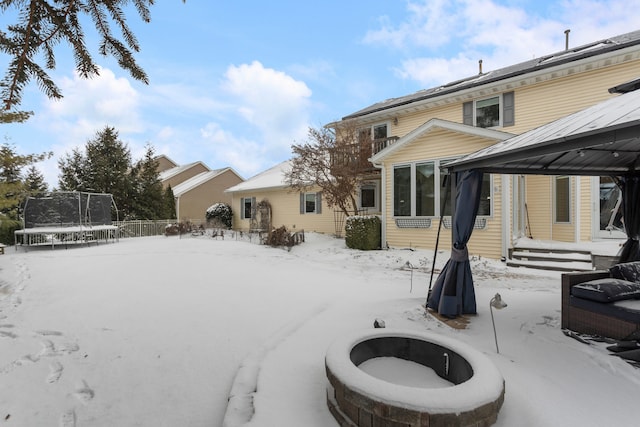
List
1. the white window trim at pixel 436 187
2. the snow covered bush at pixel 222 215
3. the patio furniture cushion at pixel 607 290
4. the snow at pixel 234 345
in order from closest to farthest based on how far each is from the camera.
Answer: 1. the snow at pixel 234 345
2. the patio furniture cushion at pixel 607 290
3. the white window trim at pixel 436 187
4. the snow covered bush at pixel 222 215

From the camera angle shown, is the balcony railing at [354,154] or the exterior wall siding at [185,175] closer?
the balcony railing at [354,154]

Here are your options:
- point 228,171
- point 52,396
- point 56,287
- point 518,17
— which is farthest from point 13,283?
point 228,171

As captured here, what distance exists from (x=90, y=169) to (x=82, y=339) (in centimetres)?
1717

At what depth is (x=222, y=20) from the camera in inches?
114

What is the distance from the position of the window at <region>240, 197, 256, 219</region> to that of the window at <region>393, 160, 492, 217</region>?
9604mm

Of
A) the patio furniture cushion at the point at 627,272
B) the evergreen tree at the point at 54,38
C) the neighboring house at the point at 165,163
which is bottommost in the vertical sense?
the patio furniture cushion at the point at 627,272

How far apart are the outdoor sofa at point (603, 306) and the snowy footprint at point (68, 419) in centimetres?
503

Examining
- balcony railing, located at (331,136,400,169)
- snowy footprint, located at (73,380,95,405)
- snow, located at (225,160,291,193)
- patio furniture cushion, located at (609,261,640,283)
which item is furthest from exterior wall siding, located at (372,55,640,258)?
snowy footprint, located at (73,380,95,405)

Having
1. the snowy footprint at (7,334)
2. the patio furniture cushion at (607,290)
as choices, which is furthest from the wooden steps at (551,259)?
the snowy footprint at (7,334)

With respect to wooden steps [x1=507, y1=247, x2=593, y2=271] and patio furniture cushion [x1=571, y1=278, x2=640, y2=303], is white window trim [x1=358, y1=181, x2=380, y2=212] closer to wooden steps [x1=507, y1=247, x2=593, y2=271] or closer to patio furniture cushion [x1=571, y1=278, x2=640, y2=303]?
wooden steps [x1=507, y1=247, x2=593, y2=271]

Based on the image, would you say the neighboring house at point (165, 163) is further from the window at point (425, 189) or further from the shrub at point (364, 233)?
the window at point (425, 189)

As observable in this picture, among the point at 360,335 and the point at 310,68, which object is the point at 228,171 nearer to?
the point at 310,68

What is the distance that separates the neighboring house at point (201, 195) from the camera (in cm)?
2148

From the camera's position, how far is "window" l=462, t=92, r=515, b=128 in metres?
11.1
